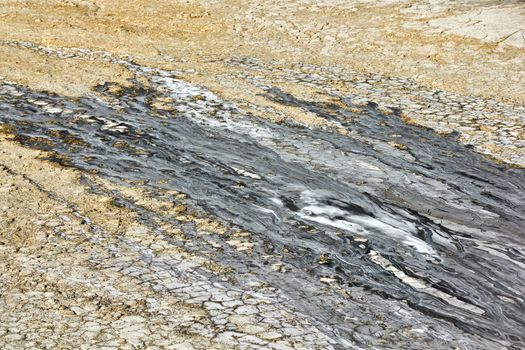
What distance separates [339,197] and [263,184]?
2.10 ft

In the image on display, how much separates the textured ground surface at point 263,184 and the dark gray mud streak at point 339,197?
0.02 m

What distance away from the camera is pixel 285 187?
6.93 metres

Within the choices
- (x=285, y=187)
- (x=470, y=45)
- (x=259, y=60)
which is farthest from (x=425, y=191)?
(x=470, y=45)

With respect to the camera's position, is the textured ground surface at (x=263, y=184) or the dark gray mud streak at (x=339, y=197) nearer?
the textured ground surface at (x=263, y=184)

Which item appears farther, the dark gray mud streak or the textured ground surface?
the dark gray mud streak

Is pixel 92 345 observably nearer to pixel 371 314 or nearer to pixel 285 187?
pixel 371 314

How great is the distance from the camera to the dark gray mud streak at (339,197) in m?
5.04

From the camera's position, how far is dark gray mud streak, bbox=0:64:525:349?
5035 mm

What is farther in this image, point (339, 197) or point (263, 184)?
point (263, 184)

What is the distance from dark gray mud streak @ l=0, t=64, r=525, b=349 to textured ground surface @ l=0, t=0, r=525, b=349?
0.9 inches

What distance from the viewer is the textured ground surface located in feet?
15.7

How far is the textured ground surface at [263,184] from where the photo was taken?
4.79 metres

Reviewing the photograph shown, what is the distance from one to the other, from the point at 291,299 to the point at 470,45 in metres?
7.76

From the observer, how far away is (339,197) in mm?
6766
